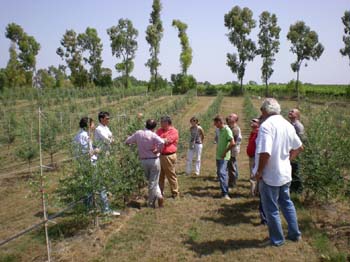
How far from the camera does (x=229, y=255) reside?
4566mm

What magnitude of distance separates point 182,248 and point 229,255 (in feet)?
2.27

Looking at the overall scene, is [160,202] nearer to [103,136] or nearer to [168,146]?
[168,146]

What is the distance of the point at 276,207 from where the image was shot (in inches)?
175

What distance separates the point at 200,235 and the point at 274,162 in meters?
1.77

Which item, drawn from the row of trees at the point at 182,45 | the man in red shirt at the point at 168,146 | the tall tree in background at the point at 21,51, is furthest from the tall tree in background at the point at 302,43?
the man in red shirt at the point at 168,146

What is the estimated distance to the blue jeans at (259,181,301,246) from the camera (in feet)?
14.5

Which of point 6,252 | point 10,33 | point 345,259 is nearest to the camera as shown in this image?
point 345,259

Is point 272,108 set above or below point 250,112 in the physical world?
above

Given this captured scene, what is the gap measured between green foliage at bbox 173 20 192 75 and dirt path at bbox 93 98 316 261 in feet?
125

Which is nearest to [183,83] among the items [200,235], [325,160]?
[325,160]

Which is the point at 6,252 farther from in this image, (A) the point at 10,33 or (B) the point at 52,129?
(A) the point at 10,33

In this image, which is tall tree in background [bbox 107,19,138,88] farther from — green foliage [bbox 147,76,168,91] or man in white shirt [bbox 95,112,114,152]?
man in white shirt [bbox 95,112,114,152]

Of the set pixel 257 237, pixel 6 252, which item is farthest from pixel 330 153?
pixel 6 252

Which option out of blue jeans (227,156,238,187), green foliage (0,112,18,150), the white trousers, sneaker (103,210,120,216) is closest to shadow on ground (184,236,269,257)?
sneaker (103,210,120,216)
